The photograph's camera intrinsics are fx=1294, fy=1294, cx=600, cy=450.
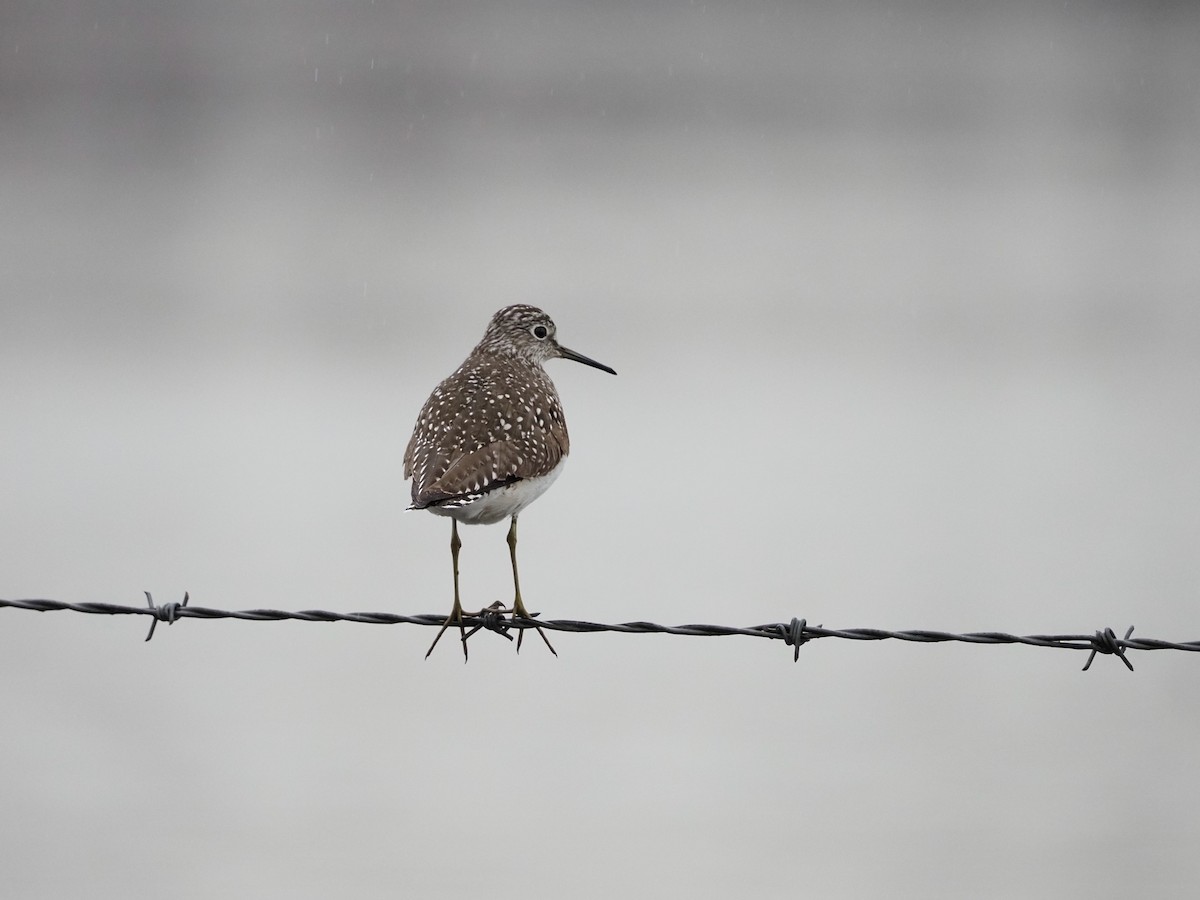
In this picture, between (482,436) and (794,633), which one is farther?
(482,436)

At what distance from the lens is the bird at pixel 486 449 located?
16.6 feet

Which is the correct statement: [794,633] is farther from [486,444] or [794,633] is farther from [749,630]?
[486,444]

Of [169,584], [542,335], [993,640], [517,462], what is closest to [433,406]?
[517,462]

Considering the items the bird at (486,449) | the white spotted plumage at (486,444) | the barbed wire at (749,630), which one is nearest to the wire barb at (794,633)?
the barbed wire at (749,630)

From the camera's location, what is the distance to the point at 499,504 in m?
5.33

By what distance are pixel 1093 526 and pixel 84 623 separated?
660 inches

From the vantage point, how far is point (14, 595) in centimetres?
1836

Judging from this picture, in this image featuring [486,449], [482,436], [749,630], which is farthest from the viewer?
[482,436]

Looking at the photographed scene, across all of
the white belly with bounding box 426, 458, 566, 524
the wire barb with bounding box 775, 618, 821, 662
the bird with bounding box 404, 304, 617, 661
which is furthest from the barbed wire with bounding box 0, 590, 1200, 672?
the white belly with bounding box 426, 458, 566, 524

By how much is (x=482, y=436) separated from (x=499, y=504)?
299 mm

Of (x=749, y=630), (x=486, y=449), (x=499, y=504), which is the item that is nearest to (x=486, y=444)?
(x=486, y=449)

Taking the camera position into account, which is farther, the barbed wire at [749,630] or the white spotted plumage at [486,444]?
the white spotted plumage at [486,444]

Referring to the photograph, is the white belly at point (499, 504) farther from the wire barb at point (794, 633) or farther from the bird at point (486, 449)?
the wire barb at point (794, 633)

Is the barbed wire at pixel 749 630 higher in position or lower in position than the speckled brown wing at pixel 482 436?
lower
